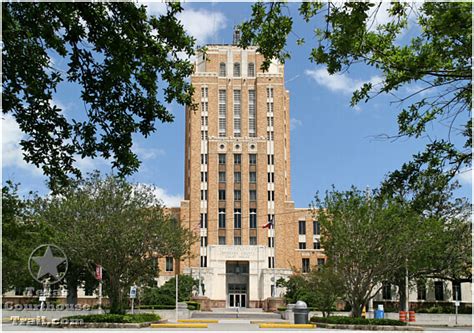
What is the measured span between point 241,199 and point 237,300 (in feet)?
41.5

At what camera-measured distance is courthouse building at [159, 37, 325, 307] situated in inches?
2832

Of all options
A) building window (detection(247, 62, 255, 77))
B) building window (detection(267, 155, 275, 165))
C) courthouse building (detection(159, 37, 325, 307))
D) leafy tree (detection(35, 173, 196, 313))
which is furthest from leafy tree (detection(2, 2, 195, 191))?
building window (detection(247, 62, 255, 77))

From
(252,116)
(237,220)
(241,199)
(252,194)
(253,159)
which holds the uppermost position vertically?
(252,116)

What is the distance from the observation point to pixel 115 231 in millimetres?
32531

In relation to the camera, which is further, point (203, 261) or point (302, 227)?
point (302, 227)

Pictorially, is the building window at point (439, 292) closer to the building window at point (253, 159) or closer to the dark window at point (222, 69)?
the building window at point (253, 159)

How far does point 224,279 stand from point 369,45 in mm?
66192

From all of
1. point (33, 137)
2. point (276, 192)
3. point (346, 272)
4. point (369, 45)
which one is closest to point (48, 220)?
point (346, 272)

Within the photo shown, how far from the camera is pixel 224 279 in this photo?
7200 cm

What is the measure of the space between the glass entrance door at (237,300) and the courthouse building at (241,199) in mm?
125

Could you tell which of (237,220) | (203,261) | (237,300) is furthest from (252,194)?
(237,300)

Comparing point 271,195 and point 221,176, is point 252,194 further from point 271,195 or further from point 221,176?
point 221,176

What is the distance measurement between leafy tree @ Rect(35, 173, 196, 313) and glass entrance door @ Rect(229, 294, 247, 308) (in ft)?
121

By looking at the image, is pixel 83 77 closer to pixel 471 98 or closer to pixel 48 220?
pixel 471 98
